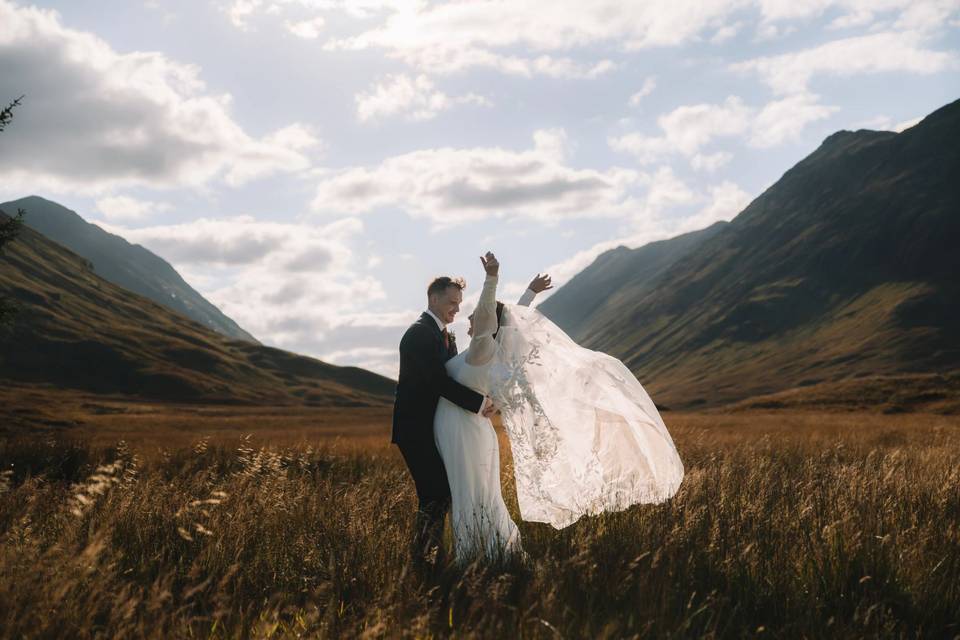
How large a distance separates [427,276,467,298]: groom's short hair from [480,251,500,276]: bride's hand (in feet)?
2.05

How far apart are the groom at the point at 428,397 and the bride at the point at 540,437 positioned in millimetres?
110

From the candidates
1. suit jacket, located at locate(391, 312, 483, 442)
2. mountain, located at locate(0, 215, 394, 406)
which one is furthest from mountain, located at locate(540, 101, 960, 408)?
suit jacket, located at locate(391, 312, 483, 442)

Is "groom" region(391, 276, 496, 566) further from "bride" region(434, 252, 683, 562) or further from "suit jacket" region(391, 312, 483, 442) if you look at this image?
"bride" region(434, 252, 683, 562)

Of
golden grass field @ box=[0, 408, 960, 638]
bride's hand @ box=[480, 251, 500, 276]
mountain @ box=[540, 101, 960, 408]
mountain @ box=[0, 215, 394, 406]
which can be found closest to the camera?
golden grass field @ box=[0, 408, 960, 638]

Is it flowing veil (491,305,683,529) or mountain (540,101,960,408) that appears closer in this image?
flowing veil (491,305,683,529)

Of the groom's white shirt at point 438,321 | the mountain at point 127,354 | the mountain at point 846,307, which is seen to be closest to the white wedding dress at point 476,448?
the groom's white shirt at point 438,321

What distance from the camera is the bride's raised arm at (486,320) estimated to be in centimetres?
554

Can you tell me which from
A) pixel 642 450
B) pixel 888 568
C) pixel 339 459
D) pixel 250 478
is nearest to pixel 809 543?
pixel 888 568

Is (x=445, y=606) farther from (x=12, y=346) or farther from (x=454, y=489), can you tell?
(x=12, y=346)

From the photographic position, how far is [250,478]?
9.12m

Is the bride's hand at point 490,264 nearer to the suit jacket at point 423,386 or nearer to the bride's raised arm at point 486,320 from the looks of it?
the bride's raised arm at point 486,320

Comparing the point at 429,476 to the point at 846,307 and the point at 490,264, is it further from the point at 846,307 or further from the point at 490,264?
the point at 846,307

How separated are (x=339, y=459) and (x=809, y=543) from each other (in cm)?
1179

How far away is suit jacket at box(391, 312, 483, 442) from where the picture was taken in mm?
5848
